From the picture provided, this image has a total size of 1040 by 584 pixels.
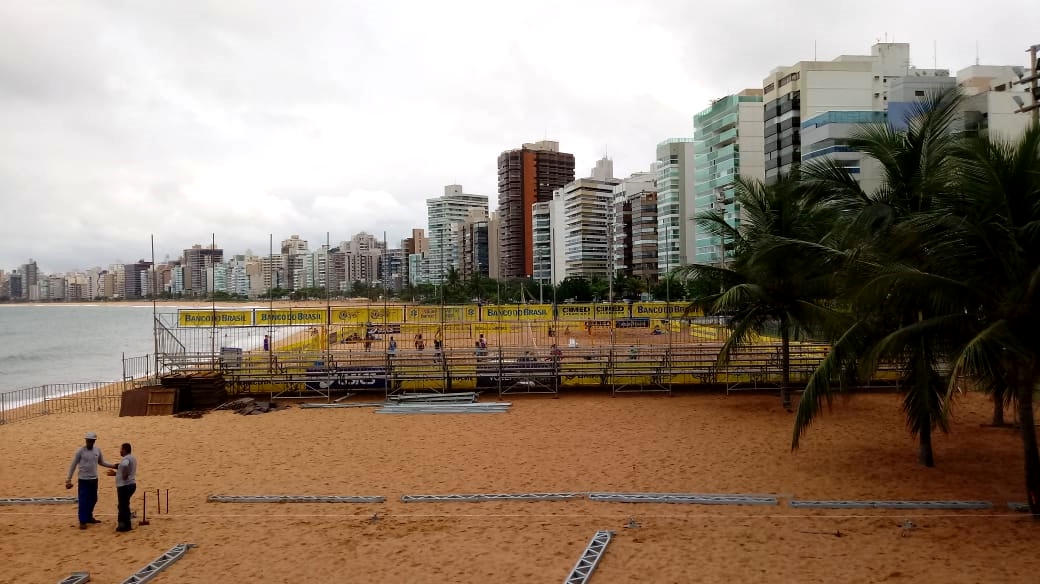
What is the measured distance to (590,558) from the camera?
7.28m

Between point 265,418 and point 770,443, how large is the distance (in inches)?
513

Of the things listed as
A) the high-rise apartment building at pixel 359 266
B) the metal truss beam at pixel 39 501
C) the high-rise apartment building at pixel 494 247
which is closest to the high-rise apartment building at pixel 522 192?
the high-rise apartment building at pixel 494 247

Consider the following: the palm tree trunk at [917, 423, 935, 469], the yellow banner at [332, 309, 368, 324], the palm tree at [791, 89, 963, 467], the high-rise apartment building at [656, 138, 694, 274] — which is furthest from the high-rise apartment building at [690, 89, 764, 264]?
the palm tree trunk at [917, 423, 935, 469]

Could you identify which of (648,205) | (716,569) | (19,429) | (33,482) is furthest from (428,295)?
(716,569)

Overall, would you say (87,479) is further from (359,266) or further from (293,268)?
(293,268)

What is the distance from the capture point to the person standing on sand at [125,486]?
28.4 ft

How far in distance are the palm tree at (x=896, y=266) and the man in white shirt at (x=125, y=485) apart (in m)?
9.51

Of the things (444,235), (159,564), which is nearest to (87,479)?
(159,564)

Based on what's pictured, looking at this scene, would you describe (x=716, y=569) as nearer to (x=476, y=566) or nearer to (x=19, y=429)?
(x=476, y=566)

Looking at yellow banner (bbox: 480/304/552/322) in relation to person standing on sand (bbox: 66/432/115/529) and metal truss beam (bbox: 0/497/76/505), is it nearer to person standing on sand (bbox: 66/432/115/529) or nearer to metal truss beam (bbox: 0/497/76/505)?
metal truss beam (bbox: 0/497/76/505)

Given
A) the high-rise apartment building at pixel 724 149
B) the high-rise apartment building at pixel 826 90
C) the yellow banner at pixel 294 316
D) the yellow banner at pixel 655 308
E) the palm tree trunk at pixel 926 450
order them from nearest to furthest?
the palm tree trunk at pixel 926 450 → the yellow banner at pixel 294 316 → the yellow banner at pixel 655 308 → the high-rise apartment building at pixel 826 90 → the high-rise apartment building at pixel 724 149

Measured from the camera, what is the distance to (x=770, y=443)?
13023 millimetres

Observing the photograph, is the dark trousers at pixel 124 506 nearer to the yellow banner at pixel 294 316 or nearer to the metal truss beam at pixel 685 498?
the metal truss beam at pixel 685 498

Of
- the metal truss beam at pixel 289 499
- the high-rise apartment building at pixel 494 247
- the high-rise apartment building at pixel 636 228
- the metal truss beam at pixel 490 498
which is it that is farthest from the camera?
the high-rise apartment building at pixel 494 247
